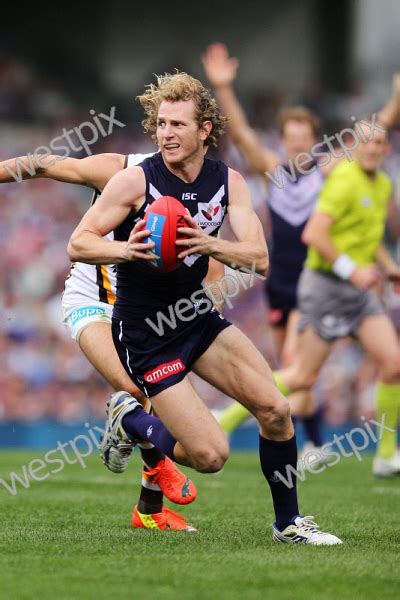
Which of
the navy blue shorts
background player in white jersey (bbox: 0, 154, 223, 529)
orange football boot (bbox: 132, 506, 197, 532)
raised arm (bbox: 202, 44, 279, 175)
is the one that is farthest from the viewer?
raised arm (bbox: 202, 44, 279, 175)

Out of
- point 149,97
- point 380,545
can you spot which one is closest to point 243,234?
point 149,97

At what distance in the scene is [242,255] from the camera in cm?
506

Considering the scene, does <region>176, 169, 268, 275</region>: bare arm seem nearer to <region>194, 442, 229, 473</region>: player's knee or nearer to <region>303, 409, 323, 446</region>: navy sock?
<region>194, 442, 229, 473</region>: player's knee

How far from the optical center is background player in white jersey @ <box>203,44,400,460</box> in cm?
946

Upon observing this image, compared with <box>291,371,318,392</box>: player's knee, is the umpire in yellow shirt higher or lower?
higher

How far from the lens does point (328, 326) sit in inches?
349

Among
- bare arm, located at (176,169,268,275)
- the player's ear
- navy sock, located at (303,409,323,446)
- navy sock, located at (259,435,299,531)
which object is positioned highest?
the player's ear

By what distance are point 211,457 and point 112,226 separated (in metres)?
1.13

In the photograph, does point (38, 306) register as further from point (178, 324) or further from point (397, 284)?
point (178, 324)

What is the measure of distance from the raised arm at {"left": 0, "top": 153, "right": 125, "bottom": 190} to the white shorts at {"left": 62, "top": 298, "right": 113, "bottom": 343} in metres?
0.82

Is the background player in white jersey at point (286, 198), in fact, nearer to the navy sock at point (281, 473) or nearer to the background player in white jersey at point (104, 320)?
the background player in white jersey at point (104, 320)

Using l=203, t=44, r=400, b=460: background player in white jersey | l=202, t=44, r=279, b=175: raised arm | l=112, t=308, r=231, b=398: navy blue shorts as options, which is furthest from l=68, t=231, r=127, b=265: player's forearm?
l=203, t=44, r=400, b=460: background player in white jersey

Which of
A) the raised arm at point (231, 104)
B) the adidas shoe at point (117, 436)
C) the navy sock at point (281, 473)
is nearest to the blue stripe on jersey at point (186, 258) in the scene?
the adidas shoe at point (117, 436)

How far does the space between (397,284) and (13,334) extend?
649cm
